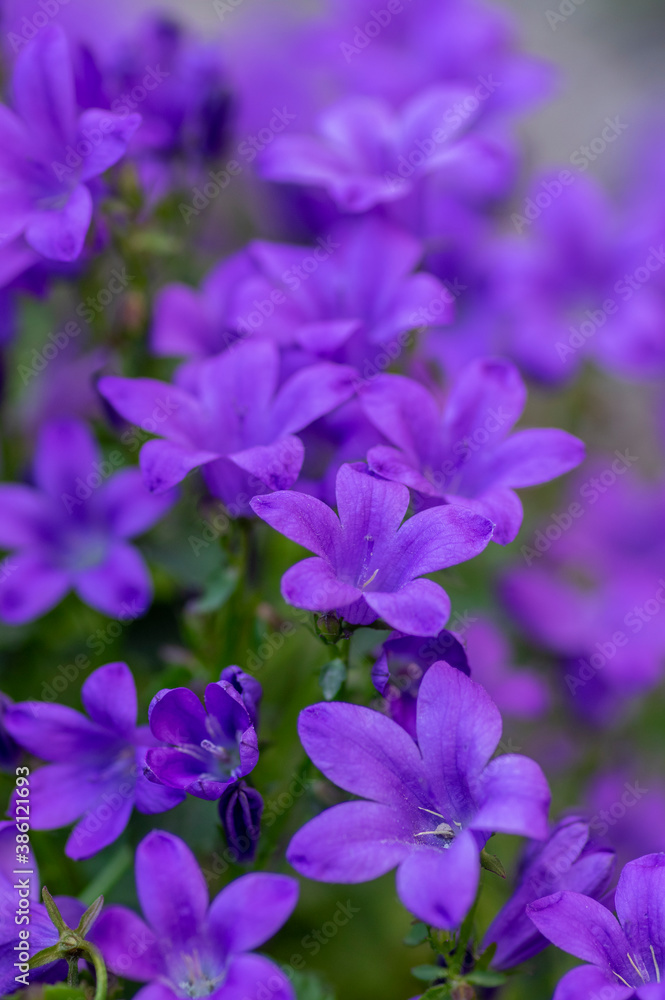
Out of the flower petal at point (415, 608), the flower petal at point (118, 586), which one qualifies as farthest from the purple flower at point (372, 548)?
the flower petal at point (118, 586)

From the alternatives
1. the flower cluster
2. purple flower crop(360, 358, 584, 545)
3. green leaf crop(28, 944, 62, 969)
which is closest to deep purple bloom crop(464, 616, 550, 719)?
the flower cluster

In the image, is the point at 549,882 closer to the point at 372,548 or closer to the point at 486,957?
the point at 486,957

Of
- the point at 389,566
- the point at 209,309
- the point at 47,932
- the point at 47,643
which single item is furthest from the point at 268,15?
the point at 47,932

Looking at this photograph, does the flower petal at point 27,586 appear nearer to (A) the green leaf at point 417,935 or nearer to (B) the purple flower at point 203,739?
(B) the purple flower at point 203,739

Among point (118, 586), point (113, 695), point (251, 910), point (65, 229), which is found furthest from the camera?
point (118, 586)

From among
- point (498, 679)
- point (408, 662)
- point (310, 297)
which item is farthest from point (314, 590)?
point (498, 679)

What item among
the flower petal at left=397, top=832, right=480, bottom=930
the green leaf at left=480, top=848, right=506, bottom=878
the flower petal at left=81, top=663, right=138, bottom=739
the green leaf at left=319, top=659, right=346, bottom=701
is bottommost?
the flower petal at left=81, top=663, right=138, bottom=739

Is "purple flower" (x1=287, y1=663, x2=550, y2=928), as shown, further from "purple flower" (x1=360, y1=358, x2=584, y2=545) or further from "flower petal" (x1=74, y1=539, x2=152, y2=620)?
"flower petal" (x1=74, y1=539, x2=152, y2=620)
